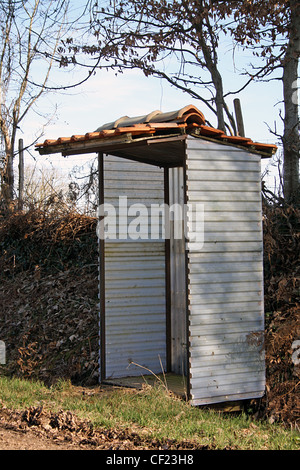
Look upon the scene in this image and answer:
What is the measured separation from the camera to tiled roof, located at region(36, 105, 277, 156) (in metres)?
7.25

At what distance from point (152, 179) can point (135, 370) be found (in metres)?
2.81

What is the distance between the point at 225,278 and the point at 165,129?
6.43 feet

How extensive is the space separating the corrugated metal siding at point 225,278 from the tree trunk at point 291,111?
3.98 m

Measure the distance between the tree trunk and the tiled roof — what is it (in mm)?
3688

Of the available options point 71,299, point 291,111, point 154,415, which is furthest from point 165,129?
point 291,111

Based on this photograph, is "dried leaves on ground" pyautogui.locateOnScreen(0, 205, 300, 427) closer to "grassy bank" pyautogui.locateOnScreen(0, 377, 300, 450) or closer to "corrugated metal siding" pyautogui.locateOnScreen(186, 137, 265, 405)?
"corrugated metal siding" pyautogui.locateOnScreen(186, 137, 265, 405)

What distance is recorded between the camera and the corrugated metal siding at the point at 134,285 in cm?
871

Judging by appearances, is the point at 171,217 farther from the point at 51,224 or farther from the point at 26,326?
the point at 51,224

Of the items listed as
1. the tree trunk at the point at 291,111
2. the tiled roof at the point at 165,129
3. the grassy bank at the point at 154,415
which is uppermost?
the tree trunk at the point at 291,111

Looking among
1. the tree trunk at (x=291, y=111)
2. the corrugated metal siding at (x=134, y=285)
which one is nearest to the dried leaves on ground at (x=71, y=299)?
the corrugated metal siding at (x=134, y=285)

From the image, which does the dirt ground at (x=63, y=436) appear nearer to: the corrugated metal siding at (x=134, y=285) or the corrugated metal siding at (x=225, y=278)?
the corrugated metal siding at (x=225, y=278)

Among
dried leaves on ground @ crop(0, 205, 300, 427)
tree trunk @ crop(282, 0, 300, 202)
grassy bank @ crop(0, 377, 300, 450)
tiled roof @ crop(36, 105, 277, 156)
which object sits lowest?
grassy bank @ crop(0, 377, 300, 450)

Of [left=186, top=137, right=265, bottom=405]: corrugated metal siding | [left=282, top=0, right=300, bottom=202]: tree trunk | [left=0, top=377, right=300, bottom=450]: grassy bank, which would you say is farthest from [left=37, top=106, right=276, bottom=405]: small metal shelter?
[left=282, top=0, right=300, bottom=202]: tree trunk

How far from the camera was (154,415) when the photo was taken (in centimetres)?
665
